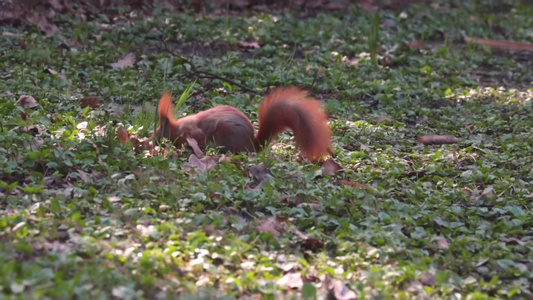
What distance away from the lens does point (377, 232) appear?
3855 mm

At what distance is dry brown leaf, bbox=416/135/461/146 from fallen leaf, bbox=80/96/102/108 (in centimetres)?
245

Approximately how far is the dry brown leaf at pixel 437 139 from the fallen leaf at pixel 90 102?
2.45m

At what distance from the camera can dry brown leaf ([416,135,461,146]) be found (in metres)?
5.70

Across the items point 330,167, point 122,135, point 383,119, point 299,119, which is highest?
point 299,119

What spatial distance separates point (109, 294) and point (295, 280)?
2.76ft

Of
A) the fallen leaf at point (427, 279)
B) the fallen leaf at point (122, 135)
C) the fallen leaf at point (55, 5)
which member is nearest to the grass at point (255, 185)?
the fallen leaf at point (427, 279)

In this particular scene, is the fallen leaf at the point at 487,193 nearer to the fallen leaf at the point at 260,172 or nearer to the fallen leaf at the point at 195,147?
the fallen leaf at the point at 260,172

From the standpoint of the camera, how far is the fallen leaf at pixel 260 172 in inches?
177

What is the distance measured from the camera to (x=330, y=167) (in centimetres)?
482

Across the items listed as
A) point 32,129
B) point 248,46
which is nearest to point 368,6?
point 248,46

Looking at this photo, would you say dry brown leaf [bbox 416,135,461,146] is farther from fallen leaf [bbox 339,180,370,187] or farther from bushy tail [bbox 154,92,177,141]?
bushy tail [bbox 154,92,177,141]

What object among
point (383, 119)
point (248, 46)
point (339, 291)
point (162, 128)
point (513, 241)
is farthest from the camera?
point (248, 46)

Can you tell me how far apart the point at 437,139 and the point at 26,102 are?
301 cm

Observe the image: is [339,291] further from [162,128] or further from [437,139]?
[437,139]
